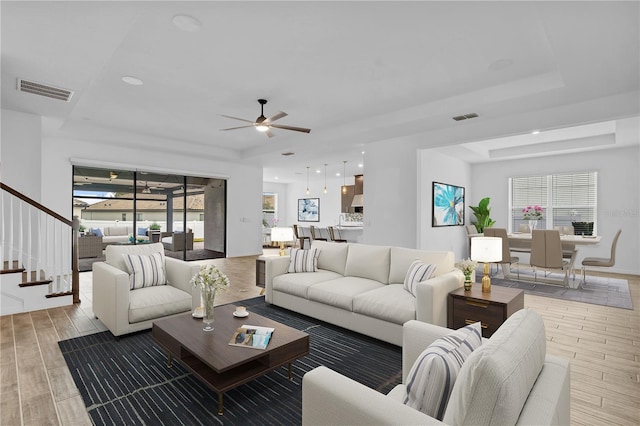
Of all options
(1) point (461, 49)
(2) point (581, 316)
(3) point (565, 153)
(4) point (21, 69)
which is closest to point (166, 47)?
(4) point (21, 69)

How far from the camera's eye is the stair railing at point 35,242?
4211 mm

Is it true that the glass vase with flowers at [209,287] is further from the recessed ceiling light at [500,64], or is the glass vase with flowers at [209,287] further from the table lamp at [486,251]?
the recessed ceiling light at [500,64]

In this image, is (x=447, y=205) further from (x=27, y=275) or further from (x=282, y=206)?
(x=282, y=206)

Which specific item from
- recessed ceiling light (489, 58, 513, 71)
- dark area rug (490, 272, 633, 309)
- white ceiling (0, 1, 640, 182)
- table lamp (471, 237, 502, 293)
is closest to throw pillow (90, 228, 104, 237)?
white ceiling (0, 1, 640, 182)

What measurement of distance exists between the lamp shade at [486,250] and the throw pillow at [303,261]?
2038mm

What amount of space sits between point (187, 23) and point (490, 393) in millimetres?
3304

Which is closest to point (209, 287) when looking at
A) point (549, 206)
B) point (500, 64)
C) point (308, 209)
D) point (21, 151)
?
point (500, 64)

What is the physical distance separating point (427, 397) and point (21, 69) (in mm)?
4711

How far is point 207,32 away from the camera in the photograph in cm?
295

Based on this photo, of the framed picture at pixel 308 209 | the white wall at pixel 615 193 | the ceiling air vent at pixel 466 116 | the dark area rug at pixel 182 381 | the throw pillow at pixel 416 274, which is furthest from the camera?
the framed picture at pixel 308 209

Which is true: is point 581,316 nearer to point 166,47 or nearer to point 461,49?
point 461,49

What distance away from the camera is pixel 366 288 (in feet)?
11.5

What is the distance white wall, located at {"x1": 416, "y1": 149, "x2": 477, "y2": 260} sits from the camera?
642 cm

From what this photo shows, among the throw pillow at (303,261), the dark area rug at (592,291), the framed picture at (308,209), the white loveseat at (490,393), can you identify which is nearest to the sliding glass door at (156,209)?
the throw pillow at (303,261)
